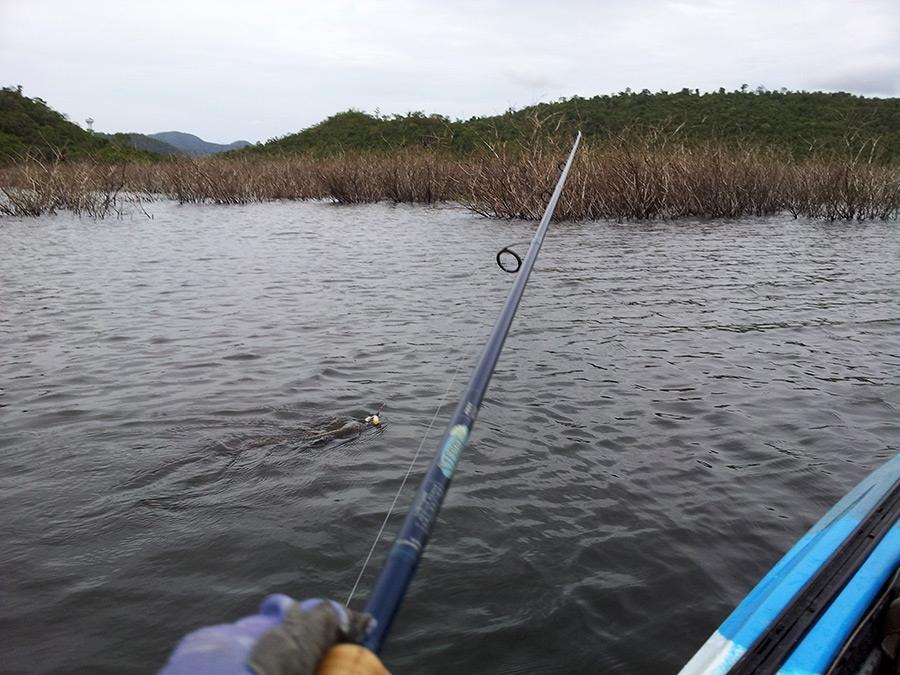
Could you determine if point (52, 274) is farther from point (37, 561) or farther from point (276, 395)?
point (37, 561)

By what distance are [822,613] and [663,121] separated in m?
51.5

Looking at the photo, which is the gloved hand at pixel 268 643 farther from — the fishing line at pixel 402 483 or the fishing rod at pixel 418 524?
the fishing line at pixel 402 483

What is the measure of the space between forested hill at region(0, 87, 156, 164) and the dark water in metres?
38.1

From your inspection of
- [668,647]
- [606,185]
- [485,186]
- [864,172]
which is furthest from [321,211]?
[668,647]

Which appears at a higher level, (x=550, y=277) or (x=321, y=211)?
(x=321, y=211)

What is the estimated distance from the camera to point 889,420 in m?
4.81

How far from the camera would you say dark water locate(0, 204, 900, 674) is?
2859 mm

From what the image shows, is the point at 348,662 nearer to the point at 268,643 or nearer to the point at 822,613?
the point at 268,643

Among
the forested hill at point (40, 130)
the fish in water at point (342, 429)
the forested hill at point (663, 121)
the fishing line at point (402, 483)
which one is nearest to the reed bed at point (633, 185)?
the fishing line at point (402, 483)

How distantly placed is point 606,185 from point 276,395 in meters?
13.1

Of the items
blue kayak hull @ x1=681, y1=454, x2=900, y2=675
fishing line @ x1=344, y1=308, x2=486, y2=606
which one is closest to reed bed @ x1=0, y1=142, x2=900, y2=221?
fishing line @ x1=344, y1=308, x2=486, y2=606

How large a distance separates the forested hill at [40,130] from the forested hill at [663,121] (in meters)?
10.9

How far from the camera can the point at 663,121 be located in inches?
1907

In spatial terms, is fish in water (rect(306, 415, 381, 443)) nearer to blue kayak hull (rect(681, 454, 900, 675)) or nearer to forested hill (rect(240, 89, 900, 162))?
blue kayak hull (rect(681, 454, 900, 675))
